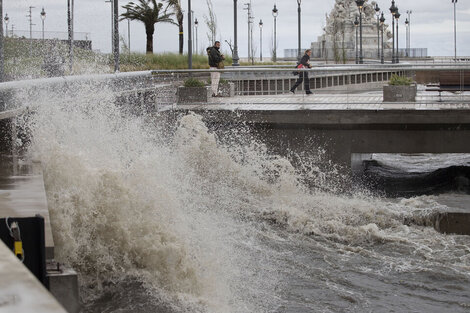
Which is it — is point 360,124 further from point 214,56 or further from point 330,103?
point 214,56

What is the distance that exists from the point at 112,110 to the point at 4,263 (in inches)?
421

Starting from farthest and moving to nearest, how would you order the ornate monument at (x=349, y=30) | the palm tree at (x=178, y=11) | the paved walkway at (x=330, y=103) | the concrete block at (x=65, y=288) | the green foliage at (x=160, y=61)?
the ornate monument at (x=349, y=30) → the palm tree at (x=178, y=11) → the green foliage at (x=160, y=61) → the paved walkway at (x=330, y=103) → the concrete block at (x=65, y=288)

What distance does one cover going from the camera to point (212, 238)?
38.2 ft

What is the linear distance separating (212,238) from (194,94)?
8.84 metres

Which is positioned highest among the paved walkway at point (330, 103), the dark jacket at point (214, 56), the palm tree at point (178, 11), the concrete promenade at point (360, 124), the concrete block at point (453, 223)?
the palm tree at point (178, 11)

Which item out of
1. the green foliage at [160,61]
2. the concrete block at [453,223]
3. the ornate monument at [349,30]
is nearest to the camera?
the concrete block at [453,223]

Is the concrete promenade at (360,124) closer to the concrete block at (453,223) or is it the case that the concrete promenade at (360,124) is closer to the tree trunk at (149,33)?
the concrete block at (453,223)

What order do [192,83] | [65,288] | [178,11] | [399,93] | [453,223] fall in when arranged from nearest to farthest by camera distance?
[65,288] → [453,223] → [399,93] → [192,83] → [178,11]

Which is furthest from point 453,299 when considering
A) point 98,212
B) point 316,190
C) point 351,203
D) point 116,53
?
point 116,53

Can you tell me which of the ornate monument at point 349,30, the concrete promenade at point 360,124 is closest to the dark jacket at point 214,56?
the concrete promenade at point 360,124

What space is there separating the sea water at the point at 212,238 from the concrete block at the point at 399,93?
3705 millimetres

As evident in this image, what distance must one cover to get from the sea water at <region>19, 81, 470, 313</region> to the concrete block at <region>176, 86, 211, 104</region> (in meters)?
3.23

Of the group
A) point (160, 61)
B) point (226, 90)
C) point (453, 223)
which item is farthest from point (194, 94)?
point (160, 61)

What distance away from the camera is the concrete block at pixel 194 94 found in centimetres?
1998
